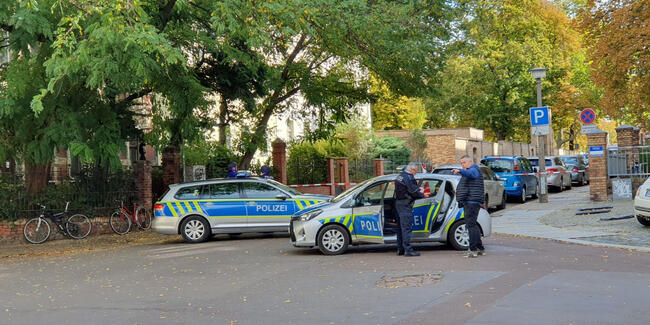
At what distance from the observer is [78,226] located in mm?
20406

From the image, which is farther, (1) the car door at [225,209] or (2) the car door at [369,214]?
(1) the car door at [225,209]

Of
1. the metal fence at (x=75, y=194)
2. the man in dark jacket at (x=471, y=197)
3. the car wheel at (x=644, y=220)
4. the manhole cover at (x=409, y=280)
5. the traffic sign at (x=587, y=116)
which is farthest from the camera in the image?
the traffic sign at (x=587, y=116)

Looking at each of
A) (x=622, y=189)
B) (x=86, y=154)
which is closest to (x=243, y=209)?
(x=86, y=154)

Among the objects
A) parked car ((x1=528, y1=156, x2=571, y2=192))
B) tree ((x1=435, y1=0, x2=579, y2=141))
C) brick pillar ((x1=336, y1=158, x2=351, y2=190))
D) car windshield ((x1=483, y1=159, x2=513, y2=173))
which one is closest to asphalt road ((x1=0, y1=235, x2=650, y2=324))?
car windshield ((x1=483, y1=159, x2=513, y2=173))

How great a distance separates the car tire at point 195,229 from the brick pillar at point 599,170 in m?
13.1

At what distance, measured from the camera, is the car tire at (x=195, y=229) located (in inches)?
706

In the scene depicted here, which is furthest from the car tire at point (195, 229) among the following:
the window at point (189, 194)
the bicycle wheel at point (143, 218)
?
the bicycle wheel at point (143, 218)

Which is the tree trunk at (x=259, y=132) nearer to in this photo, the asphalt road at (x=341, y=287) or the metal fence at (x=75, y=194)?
the metal fence at (x=75, y=194)

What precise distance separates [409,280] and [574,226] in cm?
887

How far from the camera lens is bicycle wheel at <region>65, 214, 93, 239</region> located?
2023cm

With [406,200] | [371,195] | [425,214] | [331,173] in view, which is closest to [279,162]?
[331,173]

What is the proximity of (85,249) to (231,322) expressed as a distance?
10801 millimetres

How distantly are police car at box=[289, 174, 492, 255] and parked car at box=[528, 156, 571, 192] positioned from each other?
68.8 ft

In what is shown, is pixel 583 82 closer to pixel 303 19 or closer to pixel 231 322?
pixel 303 19
